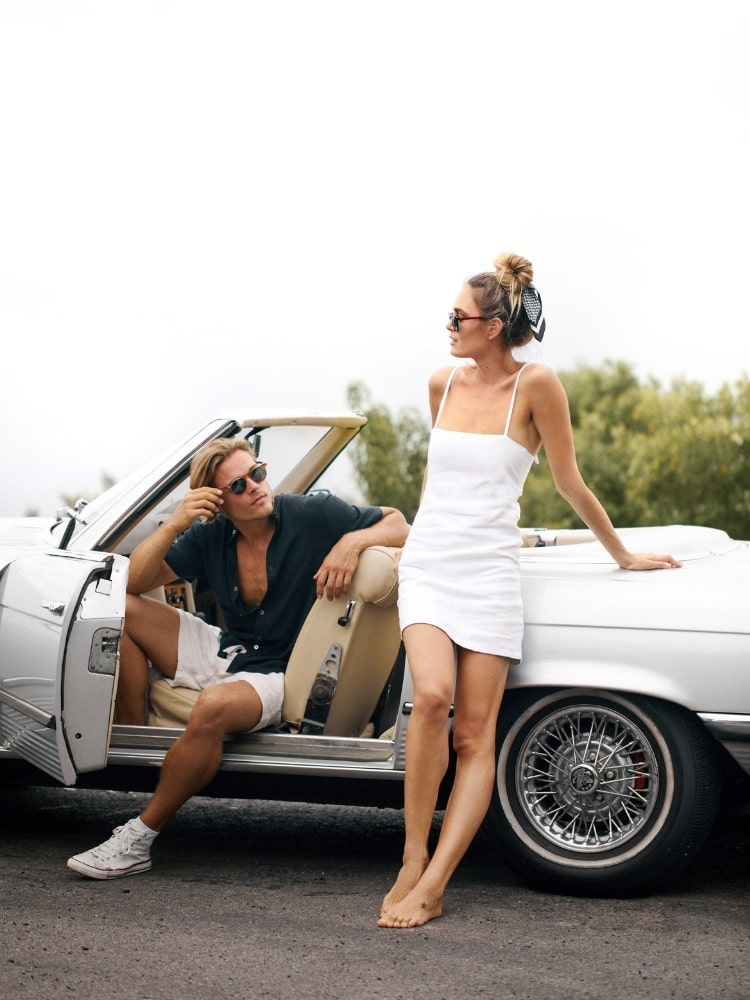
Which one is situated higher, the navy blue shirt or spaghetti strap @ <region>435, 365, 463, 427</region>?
spaghetti strap @ <region>435, 365, 463, 427</region>

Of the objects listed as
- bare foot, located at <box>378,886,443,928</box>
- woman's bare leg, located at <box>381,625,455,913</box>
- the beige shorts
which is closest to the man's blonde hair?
the beige shorts

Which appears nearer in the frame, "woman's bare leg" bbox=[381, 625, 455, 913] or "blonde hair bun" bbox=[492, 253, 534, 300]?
"woman's bare leg" bbox=[381, 625, 455, 913]

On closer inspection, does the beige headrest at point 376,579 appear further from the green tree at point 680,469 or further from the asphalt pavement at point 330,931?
the green tree at point 680,469

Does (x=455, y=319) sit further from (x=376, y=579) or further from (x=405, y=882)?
(x=405, y=882)

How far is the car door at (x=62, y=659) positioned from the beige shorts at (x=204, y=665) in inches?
18.0

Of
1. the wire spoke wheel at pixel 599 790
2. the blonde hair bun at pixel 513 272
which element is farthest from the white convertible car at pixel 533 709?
the blonde hair bun at pixel 513 272

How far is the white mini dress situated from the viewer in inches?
176

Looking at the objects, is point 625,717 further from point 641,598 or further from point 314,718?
point 314,718

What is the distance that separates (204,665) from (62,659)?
0.72 m

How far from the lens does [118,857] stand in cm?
473

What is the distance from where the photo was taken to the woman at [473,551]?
14.3 ft

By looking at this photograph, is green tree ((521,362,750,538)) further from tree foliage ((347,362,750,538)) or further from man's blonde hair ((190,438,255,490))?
man's blonde hair ((190,438,255,490))

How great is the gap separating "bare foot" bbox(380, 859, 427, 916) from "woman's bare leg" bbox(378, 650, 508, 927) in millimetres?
12

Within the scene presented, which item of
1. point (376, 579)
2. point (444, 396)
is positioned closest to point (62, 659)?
point (376, 579)
